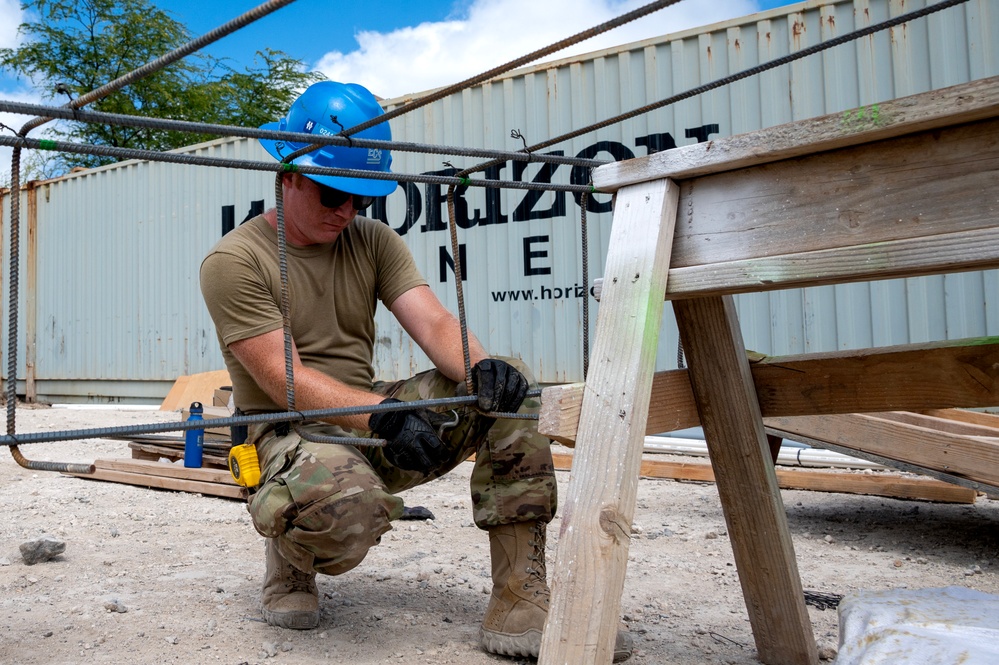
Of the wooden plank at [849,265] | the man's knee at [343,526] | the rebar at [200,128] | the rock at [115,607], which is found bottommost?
the rock at [115,607]

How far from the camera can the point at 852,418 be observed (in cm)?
330

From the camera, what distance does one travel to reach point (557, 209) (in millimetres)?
6918

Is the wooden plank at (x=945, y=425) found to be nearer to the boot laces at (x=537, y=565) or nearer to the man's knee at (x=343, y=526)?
the boot laces at (x=537, y=565)

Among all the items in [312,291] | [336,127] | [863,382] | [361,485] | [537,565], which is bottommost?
[537,565]

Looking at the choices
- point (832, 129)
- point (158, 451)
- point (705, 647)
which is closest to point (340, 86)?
point (832, 129)

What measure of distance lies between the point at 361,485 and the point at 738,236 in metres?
1.31

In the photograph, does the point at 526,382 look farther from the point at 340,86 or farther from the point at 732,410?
the point at 340,86

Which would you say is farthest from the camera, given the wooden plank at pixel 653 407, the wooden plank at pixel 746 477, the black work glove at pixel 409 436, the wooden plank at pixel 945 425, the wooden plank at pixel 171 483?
the wooden plank at pixel 171 483

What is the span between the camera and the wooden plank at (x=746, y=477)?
70.5 inches

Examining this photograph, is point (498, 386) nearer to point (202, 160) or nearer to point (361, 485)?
point (361, 485)

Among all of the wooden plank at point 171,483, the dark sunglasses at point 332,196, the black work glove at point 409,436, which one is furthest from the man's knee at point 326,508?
the wooden plank at point 171,483

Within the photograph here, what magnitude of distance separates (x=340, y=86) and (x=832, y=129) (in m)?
1.82

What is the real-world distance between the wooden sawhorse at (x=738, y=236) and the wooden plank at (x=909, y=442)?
211 cm

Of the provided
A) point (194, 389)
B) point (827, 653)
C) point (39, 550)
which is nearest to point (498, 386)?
point (827, 653)
